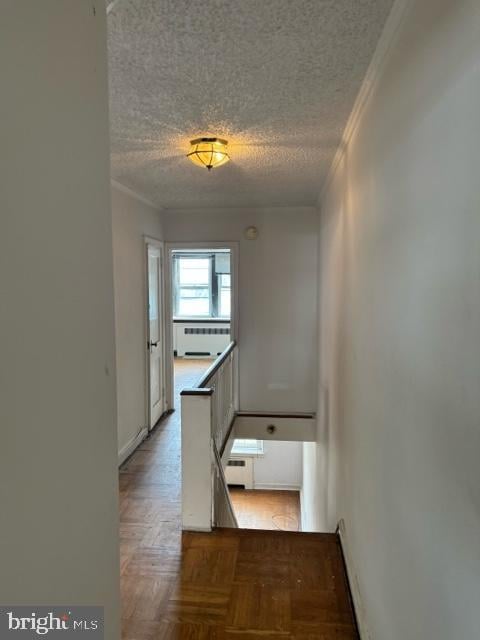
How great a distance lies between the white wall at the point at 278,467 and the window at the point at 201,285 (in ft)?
9.62

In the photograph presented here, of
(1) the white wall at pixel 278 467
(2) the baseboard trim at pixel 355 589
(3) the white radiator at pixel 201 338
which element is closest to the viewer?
(2) the baseboard trim at pixel 355 589

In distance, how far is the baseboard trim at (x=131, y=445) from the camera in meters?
3.72

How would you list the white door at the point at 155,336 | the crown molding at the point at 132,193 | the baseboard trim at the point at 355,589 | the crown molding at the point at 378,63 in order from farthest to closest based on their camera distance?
the white door at the point at 155,336 → the crown molding at the point at 132,193 → the baseboard trim at the point at 355,589 → the crown molding at the point at 378,63

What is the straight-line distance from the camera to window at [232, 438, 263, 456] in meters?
7.79

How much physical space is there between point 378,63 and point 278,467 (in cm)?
726

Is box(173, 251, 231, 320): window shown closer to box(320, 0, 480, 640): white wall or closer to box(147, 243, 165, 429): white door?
box(147, 243, 165, 429): white door

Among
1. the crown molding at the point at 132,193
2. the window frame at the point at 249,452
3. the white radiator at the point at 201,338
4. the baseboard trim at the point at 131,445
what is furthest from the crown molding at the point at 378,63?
the window frame at the point at 249,452

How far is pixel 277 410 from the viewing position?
5035 mm

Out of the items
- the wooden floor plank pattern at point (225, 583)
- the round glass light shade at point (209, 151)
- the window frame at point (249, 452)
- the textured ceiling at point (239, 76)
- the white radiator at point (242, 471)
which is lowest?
the white radiator at point (242, 471)

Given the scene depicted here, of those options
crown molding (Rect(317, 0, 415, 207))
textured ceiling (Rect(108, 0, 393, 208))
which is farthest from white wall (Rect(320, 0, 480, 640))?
textured ceiling (Rect(108, 0, 393, 208))

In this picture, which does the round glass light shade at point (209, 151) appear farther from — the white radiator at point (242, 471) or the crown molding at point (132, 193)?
the white radiator at point (242, 471)

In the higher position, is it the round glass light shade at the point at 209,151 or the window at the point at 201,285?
the round glass light shade at the point at 209,151

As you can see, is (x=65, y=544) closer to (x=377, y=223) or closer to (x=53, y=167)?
(x=53, y=167)

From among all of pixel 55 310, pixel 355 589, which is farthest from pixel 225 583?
pixel 55 310
